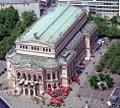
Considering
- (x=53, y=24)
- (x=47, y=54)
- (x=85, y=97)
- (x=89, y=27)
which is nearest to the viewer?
(x=85, y=97)

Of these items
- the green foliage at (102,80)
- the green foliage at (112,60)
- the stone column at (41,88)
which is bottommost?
the stone column at (41,88)

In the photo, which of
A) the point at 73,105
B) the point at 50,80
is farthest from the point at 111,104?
the point at 50,80

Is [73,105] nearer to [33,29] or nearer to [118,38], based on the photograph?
[33,29]

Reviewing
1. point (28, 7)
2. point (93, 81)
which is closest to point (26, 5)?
point (28, 7)

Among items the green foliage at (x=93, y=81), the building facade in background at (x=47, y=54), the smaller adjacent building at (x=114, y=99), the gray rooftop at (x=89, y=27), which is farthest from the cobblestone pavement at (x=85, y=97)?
the gray rooftop at (x=89, y=27)

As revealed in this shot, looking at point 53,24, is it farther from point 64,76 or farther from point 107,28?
point 107,28

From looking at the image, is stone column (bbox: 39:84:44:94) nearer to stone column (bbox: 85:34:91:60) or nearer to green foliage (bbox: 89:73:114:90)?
green foliage (bbox: 89:73:114:90)

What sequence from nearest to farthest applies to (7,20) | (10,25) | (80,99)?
1. (80,99)
2. (10,25)
3. (7,20)

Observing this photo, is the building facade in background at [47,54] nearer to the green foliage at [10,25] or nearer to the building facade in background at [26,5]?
the green foliage at [10,25]
